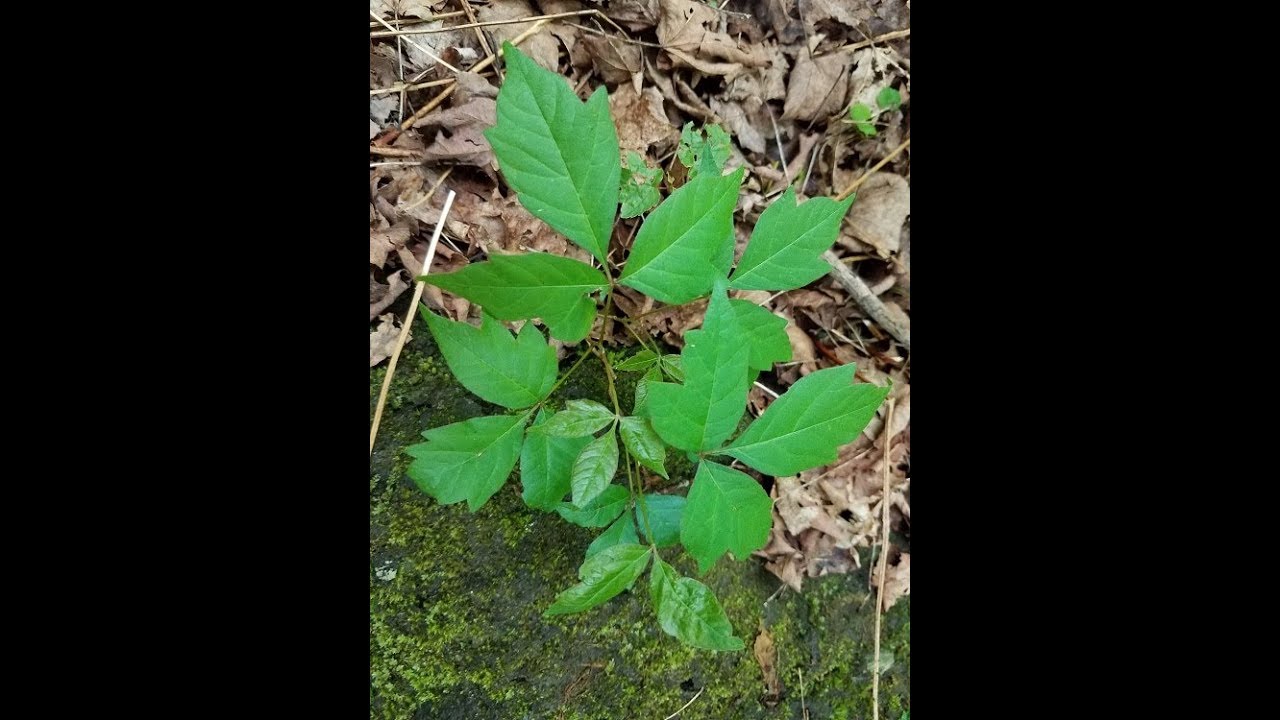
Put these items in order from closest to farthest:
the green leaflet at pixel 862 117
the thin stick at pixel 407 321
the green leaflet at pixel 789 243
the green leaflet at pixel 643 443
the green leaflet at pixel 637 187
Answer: the green leaflet at pixel 643 443 < the green leaflet at pixel 789 243 < the thin stick at pixel 407 321 < the green leaflet at pixel 637 187 < the green leaflet at pixel 862 117

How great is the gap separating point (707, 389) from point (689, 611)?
396 mm

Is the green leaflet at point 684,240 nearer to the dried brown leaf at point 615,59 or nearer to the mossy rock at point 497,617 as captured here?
Answer: the mossy rock at point 497,617

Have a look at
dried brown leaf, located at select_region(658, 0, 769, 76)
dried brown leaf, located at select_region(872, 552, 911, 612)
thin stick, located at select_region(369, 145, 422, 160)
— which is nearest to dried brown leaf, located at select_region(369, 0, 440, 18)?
thin stick, located at select_region(369, 145, 422, 160)

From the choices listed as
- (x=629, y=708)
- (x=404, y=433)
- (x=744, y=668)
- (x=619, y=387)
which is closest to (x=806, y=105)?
(x=619, y=387)

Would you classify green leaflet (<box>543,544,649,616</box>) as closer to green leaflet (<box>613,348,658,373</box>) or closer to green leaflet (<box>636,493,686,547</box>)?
green leaflet (<box>636,493,686,547</box>)

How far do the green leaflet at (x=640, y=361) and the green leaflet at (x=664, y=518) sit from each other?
247 mm

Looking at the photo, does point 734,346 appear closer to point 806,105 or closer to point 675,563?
point 675,563

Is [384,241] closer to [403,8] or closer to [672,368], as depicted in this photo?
[403,8]

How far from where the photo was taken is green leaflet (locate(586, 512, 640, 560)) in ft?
4.12

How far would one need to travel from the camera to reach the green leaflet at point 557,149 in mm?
1036

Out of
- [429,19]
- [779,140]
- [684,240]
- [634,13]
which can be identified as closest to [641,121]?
[634,13]

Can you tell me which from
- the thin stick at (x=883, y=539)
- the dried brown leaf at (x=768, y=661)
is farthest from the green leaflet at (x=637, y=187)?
the dried brown leaf at (x=768, y=661)

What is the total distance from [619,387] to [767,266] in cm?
42

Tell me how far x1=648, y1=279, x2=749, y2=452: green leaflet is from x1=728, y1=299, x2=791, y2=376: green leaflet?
10.1 inches
